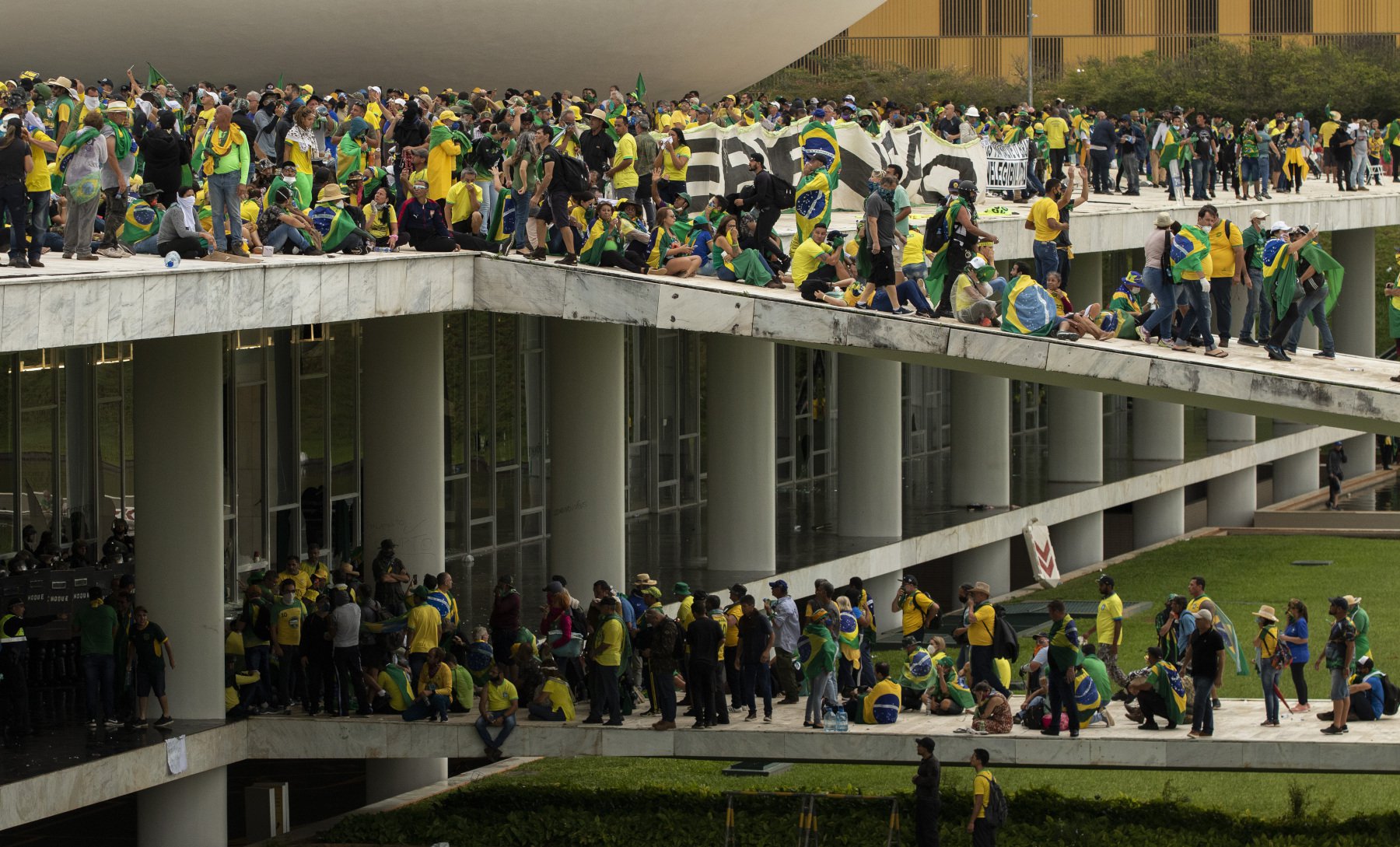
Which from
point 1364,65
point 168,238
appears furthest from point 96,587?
point 1364,65

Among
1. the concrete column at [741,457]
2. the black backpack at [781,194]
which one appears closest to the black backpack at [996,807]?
the black backpack at [781,194]

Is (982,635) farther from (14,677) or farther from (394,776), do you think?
(14,677)

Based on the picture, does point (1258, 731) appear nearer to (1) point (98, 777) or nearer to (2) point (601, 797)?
(2) point (601, 797)

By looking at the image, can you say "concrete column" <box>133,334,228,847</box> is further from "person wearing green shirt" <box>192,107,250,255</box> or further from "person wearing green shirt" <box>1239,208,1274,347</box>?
"person wearing green shirt" <box>1239,208,1274,347</box>

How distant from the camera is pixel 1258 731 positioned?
19.1 m

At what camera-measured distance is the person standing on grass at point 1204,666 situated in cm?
1833

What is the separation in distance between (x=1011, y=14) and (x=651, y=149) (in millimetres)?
51625

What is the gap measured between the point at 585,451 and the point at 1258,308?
799 cm

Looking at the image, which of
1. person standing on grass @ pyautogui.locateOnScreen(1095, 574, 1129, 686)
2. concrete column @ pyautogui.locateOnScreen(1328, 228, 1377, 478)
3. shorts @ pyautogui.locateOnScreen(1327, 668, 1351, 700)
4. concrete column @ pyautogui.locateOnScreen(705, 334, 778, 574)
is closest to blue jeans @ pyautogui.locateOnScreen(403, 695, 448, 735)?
person standing on grass @ pyautogui.locateOnScreen(1095, 574, 1129, 686)

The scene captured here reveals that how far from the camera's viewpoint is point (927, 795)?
1778 cm

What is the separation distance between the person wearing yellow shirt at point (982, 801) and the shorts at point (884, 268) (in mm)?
5029

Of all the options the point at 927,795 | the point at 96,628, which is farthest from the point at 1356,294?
the point at 96,628

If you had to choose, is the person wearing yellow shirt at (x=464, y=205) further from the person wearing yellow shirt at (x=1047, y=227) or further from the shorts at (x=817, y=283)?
the person wearing yellow shirt at (x=1047, y=227)

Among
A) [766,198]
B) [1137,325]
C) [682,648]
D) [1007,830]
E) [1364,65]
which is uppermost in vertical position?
[1364,65]
